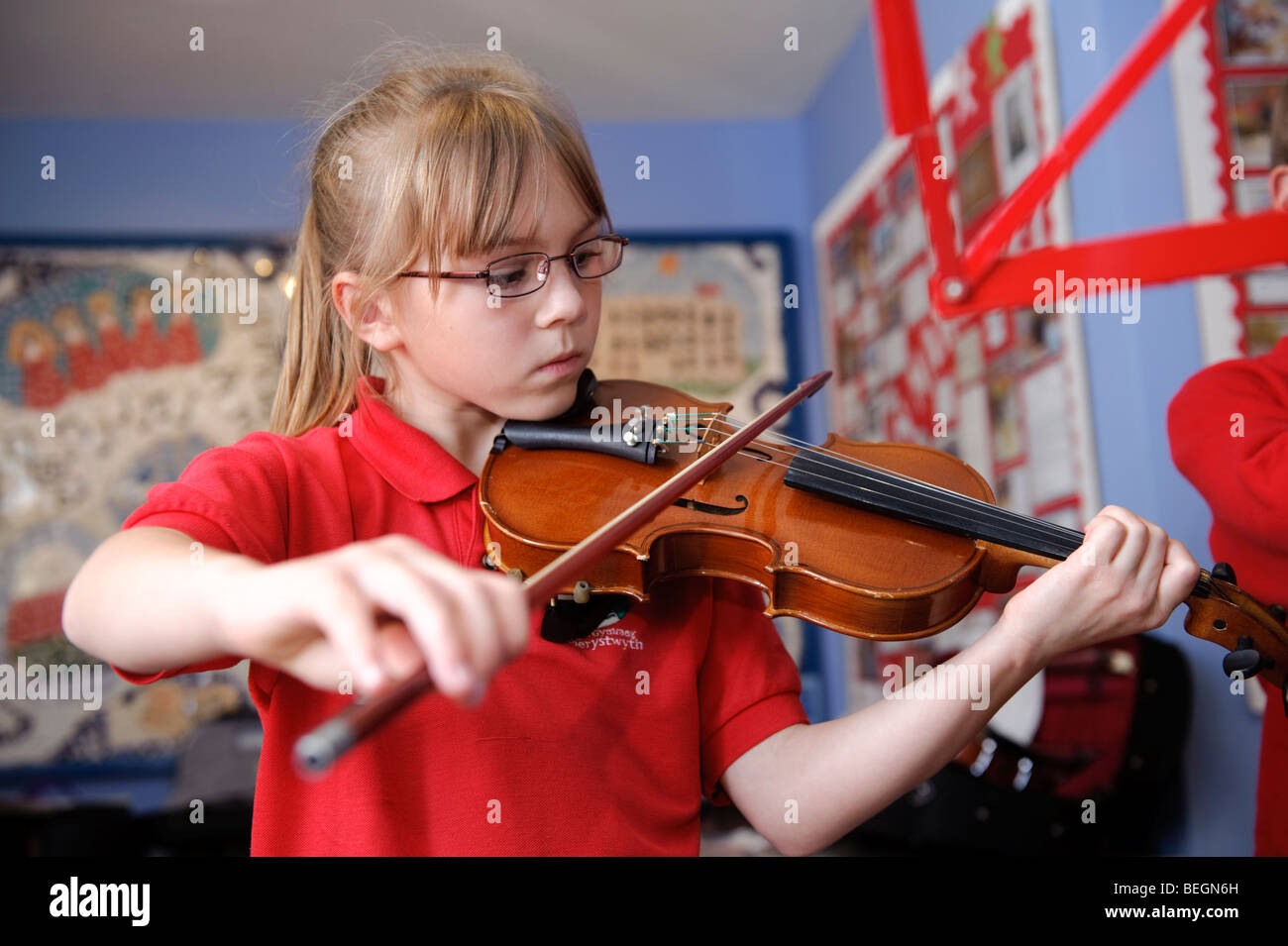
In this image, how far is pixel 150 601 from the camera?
52 cm

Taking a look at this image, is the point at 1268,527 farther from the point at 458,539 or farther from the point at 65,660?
the point at 65,660

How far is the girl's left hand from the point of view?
731mm

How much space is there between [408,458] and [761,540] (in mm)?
274

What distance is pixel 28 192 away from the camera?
113 inches

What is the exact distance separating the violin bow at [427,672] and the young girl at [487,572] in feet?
0.51

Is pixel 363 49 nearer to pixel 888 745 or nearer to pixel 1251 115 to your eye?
pixel 1251 115

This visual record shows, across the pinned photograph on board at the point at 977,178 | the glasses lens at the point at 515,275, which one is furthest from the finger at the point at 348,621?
the pinned photograph on board at the point at 977,178

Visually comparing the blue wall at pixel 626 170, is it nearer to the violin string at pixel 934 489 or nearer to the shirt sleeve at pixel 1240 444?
the shirt sleeve at pixel 1240 444

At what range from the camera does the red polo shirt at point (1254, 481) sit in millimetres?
826

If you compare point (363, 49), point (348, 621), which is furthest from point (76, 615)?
point (363, 49)

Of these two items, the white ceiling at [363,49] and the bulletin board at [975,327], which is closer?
the bulletin board at [975,327]

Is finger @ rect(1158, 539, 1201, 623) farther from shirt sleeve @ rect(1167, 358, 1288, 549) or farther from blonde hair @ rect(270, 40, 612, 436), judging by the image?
blonde hair @ rect(270, 40, 612, 436)

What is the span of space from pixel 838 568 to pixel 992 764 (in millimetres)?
947

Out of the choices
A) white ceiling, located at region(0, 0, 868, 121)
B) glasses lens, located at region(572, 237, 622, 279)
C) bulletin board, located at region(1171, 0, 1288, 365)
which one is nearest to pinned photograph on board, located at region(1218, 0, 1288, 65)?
bulletin board, located at region(1171, 0, 1288, 365)
